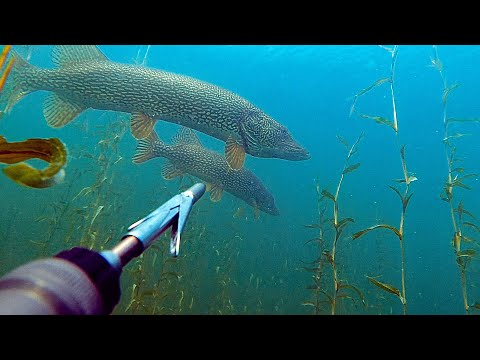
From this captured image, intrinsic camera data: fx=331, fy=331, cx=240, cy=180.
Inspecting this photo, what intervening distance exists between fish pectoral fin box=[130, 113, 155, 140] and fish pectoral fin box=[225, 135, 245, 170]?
1.43 meters

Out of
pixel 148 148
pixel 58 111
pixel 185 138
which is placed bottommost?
pixel 58 111

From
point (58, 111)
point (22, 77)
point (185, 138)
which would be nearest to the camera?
point (22, 77)

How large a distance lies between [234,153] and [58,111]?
2978mm

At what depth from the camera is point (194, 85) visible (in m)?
Answer: 5.91

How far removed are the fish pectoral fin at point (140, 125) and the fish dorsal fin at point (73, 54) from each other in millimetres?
1125

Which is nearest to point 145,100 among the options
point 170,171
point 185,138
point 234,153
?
point 185,138

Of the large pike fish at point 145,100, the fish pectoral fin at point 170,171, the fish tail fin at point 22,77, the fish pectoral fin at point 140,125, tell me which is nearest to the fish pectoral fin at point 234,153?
the large pike fish at point 145,100

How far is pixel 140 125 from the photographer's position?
18.6 feet

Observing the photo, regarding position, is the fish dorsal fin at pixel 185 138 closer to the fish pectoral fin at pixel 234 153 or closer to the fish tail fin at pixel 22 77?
the fish pectoral fin at pixel 234 153

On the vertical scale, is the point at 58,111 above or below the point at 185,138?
below

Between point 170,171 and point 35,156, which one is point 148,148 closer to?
point 170,171

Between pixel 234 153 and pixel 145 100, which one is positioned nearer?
pixel 145 100

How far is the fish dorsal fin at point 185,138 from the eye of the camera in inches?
270

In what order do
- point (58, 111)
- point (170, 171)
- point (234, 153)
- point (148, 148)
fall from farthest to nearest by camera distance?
point (170, 171) → point (148, 148) → point (234, 153) → point (58, 111)
